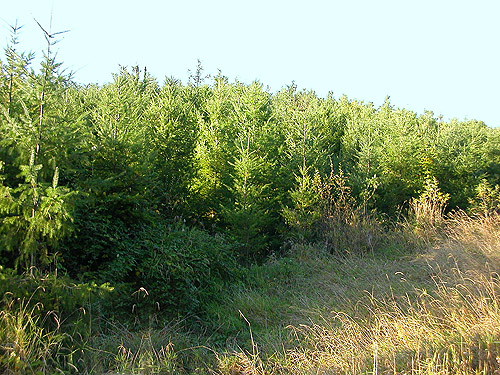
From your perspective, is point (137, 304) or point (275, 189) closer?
point (137, 304)

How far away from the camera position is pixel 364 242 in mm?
10969

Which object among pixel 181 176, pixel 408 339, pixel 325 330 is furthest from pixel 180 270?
pixel 181 176

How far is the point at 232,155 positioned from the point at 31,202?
6.75 metres

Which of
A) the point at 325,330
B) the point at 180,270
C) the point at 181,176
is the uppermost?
the point at 181,176

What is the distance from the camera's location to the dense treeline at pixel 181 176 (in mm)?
5539

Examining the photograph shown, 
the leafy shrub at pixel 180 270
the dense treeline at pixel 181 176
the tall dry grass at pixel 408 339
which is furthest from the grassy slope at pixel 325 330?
the dense treeline at pixel 181 176

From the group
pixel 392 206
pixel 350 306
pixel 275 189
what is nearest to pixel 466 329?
pixel 350 306

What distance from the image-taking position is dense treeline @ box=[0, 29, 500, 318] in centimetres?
554

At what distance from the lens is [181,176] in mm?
11562

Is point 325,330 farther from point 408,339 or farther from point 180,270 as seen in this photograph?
point 180,270

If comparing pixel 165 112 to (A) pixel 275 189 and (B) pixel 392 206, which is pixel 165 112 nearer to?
(A) pixel 275 189

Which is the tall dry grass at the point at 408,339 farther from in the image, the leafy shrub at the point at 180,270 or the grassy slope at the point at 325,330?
the leafy shrub at the point at 180,270

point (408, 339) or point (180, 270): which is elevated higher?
point (180, 270)

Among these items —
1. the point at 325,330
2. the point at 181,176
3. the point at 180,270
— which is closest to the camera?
the point at 325,330
